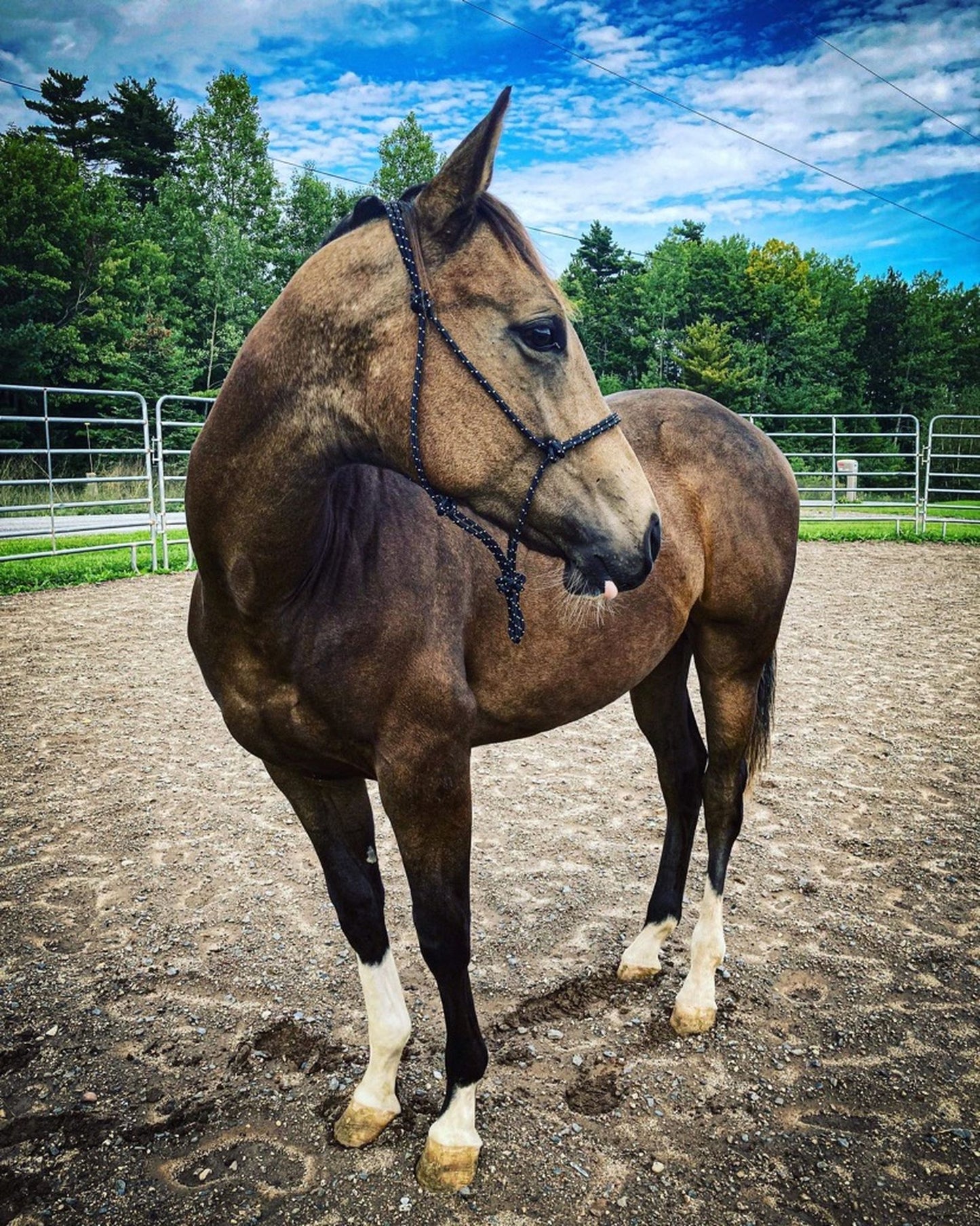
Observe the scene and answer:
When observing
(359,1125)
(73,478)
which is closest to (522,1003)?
(359,1125)

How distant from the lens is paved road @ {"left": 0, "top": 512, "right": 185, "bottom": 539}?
11.4 meters

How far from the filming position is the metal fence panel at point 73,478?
1118 centimetres

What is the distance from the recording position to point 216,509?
1.86 metres

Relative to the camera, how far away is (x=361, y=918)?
241cm

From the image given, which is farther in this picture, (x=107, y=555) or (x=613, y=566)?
(x=107, y=555)

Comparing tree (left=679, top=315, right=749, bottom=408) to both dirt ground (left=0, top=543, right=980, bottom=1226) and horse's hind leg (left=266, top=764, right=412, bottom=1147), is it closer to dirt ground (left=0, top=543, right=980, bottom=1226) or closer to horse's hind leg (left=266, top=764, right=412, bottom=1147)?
dirt ground (left=0, top=543, right=980, bottom=1226)

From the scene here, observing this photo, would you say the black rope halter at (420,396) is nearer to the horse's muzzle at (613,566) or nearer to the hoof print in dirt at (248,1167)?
the horse's muzzle at (613,566)

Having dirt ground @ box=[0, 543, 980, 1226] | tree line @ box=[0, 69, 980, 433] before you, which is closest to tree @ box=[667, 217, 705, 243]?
tree line @ box=[0, 69, 980, 433]

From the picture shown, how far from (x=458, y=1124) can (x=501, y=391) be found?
2074 millimetres

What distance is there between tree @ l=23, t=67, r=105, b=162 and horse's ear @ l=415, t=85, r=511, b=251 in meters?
41.0

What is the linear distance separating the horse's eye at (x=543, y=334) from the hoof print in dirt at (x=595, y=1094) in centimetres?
229

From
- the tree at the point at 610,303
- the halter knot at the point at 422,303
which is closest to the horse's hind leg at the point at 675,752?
the halter knot at the point at 422,303

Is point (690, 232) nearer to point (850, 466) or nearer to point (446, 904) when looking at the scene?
point (850, 466)

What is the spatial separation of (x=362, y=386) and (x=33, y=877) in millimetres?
3440
